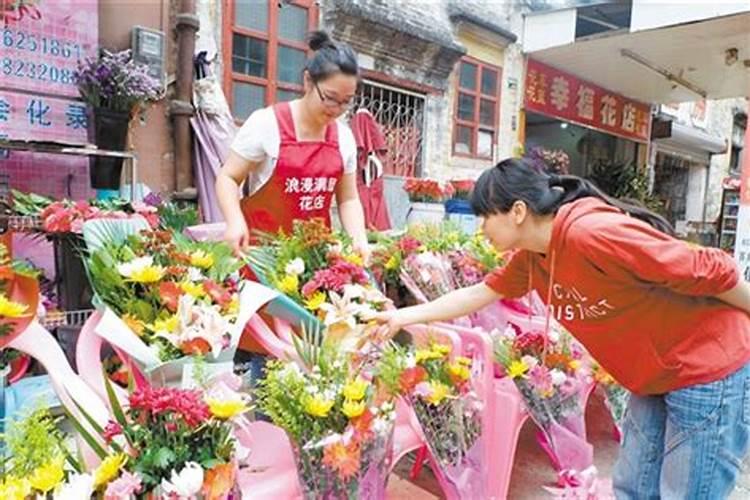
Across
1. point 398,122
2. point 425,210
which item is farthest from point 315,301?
point 398,122

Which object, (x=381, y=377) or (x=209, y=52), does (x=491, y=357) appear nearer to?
(x=381, y=377)

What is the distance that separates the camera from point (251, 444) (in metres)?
1.57

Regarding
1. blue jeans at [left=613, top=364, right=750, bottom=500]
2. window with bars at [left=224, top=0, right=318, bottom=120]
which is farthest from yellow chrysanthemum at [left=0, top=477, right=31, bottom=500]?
window with bars at [left=224, top=0, right=318, bottom=120]

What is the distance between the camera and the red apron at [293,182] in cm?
212

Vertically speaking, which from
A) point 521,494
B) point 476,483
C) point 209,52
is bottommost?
point 521,494

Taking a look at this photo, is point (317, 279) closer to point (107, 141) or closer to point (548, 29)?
point (107, 141)

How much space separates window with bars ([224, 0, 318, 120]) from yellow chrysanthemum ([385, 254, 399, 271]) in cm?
258

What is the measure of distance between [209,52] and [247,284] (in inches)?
127

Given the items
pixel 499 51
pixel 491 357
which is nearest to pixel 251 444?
pixel 491 357

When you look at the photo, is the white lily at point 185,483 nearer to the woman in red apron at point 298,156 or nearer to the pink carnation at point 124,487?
the pink carnation at point 124,487

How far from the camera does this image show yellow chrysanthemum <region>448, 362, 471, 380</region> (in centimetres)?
177

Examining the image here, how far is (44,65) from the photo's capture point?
3.48 metres

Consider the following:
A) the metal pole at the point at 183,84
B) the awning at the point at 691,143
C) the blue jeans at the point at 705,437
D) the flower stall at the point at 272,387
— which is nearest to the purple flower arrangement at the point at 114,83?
the metal pole at the point at 183,84

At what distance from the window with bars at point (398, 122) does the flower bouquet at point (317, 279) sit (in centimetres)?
394
